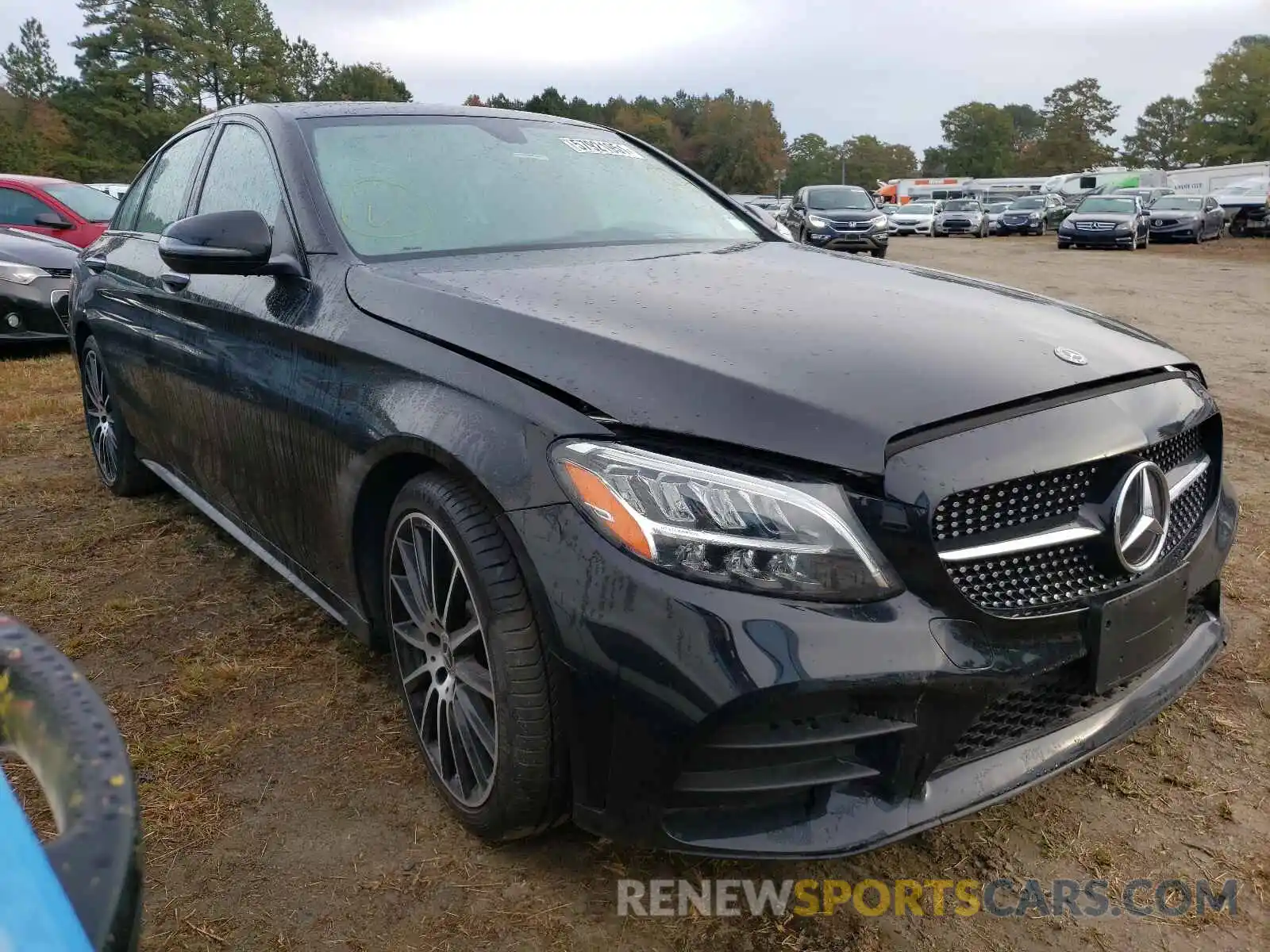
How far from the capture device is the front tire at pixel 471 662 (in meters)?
1.77

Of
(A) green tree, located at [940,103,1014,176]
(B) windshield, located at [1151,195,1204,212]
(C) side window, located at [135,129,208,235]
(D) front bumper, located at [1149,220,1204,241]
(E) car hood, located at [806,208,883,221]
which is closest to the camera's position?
(C) side window, located at [135,129,208,235]

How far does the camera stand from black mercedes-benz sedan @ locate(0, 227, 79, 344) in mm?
7789

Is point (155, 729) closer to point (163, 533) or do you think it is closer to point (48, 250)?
point (163, 533)

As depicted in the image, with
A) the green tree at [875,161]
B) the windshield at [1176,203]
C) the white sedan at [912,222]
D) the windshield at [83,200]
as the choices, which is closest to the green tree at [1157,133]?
the green tree at [875,161]

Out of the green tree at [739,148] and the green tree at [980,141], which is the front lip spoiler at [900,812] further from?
the green tree at [980,141]

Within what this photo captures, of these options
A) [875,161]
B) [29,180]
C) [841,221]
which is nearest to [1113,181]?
[841,221]

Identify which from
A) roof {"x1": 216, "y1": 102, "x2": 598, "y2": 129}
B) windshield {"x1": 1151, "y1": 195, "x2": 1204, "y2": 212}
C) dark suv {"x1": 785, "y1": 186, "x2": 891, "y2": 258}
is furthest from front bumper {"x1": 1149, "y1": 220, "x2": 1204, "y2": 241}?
roof {"x1": 216, "y1": 102, "x2": 598, "y2": 129}

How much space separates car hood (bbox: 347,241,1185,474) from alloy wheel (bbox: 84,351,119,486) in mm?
2440

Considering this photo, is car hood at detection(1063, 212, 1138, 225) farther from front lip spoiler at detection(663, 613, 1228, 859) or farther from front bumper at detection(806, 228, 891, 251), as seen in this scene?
front lip spoiler at detection(663, 613, 1228, 859)

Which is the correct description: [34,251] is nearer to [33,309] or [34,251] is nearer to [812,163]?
[33,309]

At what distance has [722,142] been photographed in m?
101

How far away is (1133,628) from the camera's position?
1.79 m

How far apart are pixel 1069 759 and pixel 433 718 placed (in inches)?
50.6

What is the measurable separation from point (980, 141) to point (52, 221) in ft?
342
